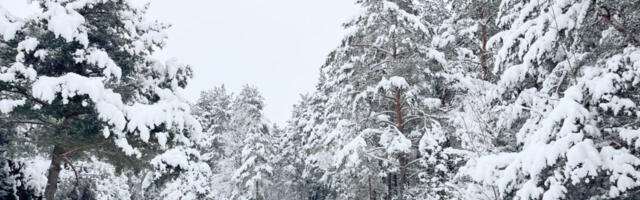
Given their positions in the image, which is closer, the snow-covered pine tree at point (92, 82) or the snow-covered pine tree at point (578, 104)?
the snow-covered pine tree at point (578, 104)

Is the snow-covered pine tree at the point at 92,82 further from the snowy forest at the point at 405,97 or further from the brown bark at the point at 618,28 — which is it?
the brown bark at the point at 618,28

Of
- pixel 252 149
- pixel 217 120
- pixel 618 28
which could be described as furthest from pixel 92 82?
pixel 217 120

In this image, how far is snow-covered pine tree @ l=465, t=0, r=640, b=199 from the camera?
4.77 meters

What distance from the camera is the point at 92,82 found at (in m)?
7.21

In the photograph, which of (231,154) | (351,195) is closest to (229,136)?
(231,154)

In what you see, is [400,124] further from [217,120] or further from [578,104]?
[217,120]

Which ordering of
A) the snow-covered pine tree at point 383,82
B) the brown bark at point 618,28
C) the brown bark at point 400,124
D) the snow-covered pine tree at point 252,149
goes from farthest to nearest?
the snow-covered pine tree at point 252,149
the brown bark at point 400,124
the snow-covered pine tree at point 383,82
the brown bark at point 618,28

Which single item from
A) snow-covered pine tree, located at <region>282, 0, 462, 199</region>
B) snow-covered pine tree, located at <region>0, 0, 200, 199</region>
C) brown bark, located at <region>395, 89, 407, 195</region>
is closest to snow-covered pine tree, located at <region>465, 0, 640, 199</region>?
snow-covered pine tree, located at <region>282, 0, 462, 199</region>

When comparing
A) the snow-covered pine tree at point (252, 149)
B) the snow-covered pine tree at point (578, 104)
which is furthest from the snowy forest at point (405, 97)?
the snow-covered pine tree at point (252, 149)

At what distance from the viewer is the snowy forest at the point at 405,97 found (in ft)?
16.7

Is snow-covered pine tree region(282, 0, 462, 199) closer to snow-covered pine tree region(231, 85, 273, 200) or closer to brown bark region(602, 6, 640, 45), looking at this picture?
brown bark region(602, 6, 640, 45)

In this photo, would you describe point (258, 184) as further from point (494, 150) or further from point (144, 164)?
point (494, 150)

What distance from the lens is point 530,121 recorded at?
246 inches

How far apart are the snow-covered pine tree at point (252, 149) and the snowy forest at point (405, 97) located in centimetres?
1019
